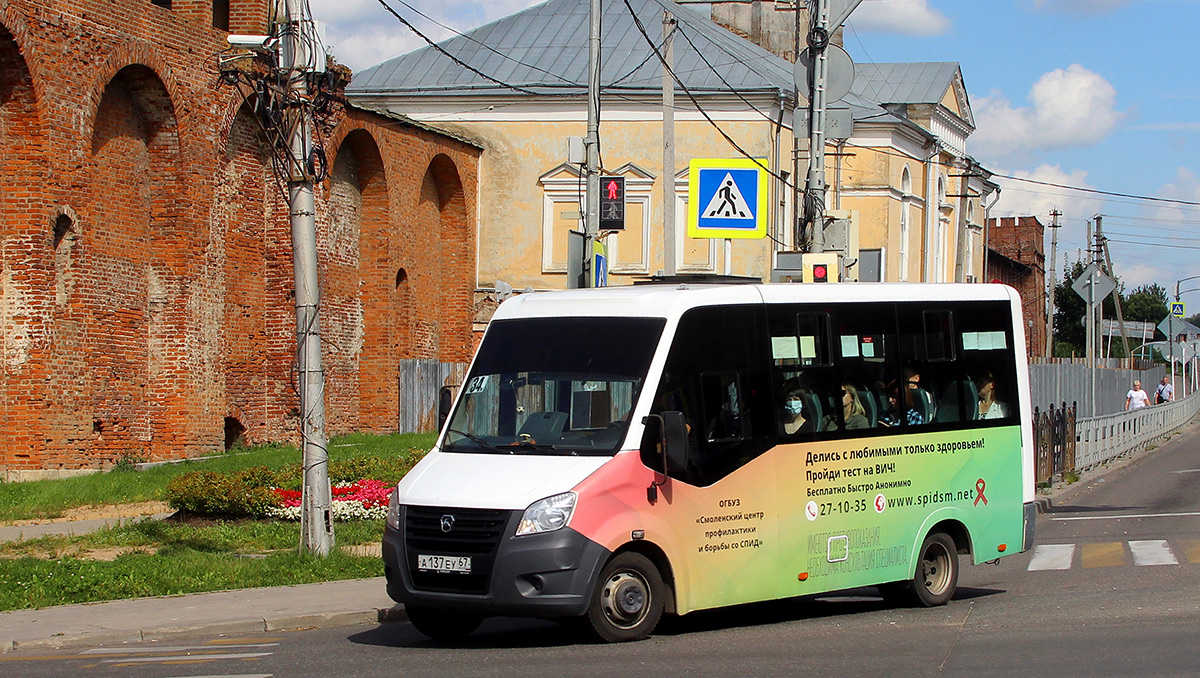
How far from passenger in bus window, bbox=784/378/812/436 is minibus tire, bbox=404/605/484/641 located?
2.75m

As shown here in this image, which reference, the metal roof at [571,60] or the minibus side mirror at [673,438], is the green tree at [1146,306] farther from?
the minibus side mirror at [673,438]

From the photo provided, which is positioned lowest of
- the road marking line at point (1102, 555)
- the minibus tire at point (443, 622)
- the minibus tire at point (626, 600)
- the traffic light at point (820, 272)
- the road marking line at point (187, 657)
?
the road marking line at point (1102, 555)

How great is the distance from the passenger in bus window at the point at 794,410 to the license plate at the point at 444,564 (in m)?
2.81

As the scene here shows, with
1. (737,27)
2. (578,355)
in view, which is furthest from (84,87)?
(737,27)

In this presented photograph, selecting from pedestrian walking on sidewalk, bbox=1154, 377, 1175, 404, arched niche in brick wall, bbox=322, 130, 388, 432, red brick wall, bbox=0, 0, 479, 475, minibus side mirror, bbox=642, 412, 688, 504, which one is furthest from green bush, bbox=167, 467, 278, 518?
pedestrian walking on sidewalk, bbox=1154, 377, 1175, 404

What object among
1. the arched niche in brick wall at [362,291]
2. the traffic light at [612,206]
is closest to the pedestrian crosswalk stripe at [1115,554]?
the traffic light at [612,206]

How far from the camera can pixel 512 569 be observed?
927 centimetres

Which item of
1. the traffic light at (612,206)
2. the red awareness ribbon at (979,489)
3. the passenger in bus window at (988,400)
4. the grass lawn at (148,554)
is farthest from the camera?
the traffic light at (612,206)

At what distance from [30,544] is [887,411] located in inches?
358

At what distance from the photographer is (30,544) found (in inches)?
588

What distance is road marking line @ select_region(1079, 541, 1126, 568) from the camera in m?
15.0

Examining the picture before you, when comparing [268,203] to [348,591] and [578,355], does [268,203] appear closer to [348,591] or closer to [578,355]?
[348,591]

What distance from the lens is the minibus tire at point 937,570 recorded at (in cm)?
1198

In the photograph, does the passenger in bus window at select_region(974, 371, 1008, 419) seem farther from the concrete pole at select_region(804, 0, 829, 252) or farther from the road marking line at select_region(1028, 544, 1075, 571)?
the concrete pole at select_region(804, 0, 829, 252)
